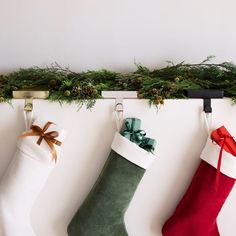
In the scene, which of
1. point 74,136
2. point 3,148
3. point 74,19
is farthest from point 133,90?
point 3,148

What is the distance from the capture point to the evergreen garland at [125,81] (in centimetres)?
113

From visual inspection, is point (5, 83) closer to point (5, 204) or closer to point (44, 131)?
point (44, 131)

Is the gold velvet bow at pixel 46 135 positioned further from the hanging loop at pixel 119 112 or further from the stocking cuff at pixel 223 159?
the stocking cuff at pixel 223 159

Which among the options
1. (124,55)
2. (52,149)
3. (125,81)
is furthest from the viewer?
(124,55)

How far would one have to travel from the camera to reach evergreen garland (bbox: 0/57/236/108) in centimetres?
113

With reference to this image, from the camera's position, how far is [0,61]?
1.31 m

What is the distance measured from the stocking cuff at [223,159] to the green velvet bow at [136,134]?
185 mm

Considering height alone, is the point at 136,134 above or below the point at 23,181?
above

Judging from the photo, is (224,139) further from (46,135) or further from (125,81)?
(46,135)

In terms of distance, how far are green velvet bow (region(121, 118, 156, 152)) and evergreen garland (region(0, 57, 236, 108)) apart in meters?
0.09

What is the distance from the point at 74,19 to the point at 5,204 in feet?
2.35

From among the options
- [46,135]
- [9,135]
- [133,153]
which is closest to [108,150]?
[133,153]

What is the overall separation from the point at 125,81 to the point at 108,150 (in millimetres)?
249

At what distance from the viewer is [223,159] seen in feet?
3.61
